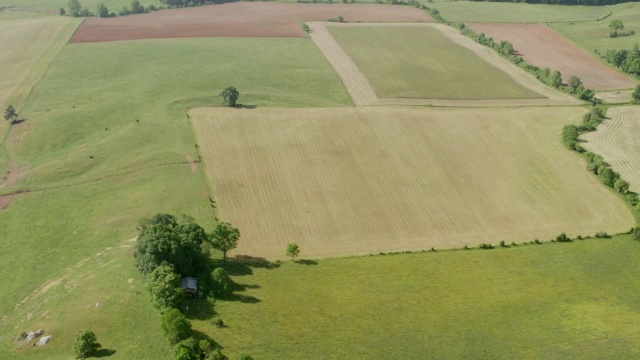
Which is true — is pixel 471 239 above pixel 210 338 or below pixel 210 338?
below

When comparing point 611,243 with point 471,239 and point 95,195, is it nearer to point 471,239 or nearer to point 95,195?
point 471,239

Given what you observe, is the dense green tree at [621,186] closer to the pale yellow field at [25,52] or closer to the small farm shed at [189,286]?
the small farm shed at [189,286]

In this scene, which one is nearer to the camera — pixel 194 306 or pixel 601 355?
pixel 601 355

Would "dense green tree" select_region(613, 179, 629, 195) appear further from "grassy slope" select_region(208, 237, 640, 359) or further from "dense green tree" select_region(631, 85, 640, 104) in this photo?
"dense green tree" select_region(631, 85, 640, 104)

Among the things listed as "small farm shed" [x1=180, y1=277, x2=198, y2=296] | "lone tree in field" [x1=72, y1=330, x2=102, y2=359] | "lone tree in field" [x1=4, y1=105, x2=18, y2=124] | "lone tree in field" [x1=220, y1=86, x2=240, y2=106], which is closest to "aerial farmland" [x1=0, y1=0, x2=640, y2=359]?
"lone tree in field" [x1=72, y1=330, x2=102, y2=359]

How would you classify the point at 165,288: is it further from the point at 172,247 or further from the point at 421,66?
the point at 421,66

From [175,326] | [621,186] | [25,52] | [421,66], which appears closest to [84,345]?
[175,326]

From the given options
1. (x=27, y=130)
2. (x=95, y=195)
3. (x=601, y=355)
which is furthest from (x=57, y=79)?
(x=601, y=355)
